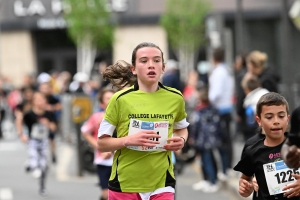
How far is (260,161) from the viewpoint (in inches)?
231

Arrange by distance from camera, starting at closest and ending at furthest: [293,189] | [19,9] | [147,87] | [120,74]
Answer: [293,189] → [147,87] → [120,74] → [19,9]

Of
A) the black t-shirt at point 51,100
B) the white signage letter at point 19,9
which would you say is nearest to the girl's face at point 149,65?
the black t-shirt at point 51,100

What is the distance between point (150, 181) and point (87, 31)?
33503mm

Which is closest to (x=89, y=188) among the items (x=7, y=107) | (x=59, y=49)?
(x=7, y=107)

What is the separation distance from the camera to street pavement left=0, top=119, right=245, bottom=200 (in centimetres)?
1366

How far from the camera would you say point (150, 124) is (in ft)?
20.3

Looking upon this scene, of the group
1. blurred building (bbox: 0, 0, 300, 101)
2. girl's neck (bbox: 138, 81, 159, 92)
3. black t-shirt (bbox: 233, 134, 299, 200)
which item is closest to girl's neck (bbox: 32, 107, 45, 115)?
girl's neck (bbox: 138, 81, 159, 92)

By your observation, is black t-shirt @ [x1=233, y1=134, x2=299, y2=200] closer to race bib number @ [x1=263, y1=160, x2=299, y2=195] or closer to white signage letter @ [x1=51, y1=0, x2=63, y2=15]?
race bib number @ [x1=263, y1=160, x2=299, y2=195]

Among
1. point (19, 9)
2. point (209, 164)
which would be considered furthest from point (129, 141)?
point (19, 9)

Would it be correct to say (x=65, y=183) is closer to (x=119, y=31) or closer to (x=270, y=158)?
(x=270, y=158)

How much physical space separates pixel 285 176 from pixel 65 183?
10.3m

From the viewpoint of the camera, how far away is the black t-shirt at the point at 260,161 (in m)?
5.83

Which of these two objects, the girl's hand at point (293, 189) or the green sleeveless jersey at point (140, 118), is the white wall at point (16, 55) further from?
the girl's hand at point (293, 189)

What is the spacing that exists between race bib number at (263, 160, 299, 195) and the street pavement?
6702 mm
